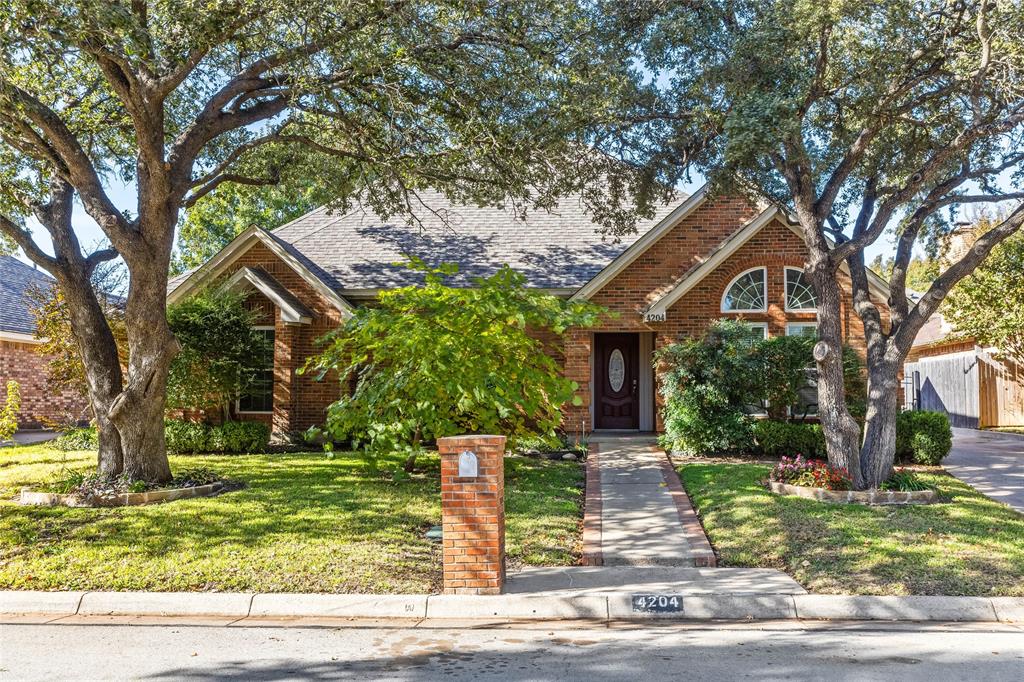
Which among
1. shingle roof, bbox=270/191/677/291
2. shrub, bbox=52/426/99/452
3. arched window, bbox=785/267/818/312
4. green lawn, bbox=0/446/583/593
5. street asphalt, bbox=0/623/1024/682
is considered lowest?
street asphalt, bbox=0/623/1024/682

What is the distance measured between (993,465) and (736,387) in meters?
5.04

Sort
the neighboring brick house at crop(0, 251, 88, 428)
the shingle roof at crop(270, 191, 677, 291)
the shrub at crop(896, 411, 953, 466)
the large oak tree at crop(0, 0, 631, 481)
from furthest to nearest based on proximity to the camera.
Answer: the neighboring brick house at crop(0, 251, 88, 428)
the shingle roof at crop(270, 191, 677, 291)
the shrub at crop(896, 411, 953, 466)
the large oak tree at crop(0, 0, 631, 481)

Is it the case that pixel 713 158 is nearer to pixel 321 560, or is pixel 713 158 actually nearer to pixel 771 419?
pixel 771 419

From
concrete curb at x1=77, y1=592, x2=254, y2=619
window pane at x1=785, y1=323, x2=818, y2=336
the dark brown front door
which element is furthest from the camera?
the dark brown front door

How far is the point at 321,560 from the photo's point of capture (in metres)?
7.76

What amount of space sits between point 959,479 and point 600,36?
362 inches

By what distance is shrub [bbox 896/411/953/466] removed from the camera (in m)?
13.8

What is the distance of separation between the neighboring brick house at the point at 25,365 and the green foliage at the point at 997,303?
2510cm

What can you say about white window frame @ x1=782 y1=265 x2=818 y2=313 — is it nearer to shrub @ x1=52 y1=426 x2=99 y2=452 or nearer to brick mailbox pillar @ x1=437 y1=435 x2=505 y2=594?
brick mailbox pillar @ x1=437 y1=435 x2=505 y2=594

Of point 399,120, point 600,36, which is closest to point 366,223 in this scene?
point 399,120

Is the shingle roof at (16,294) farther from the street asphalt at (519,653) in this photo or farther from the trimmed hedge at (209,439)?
the street asphalt at (519,653)

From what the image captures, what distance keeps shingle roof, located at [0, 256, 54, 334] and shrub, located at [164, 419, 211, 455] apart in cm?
805

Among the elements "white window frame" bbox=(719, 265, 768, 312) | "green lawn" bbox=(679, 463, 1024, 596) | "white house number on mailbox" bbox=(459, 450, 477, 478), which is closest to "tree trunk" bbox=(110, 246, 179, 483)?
"white house number on mailbox" bbox=(459, 450, 477, 478)

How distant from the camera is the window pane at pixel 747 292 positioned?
16.5 m
